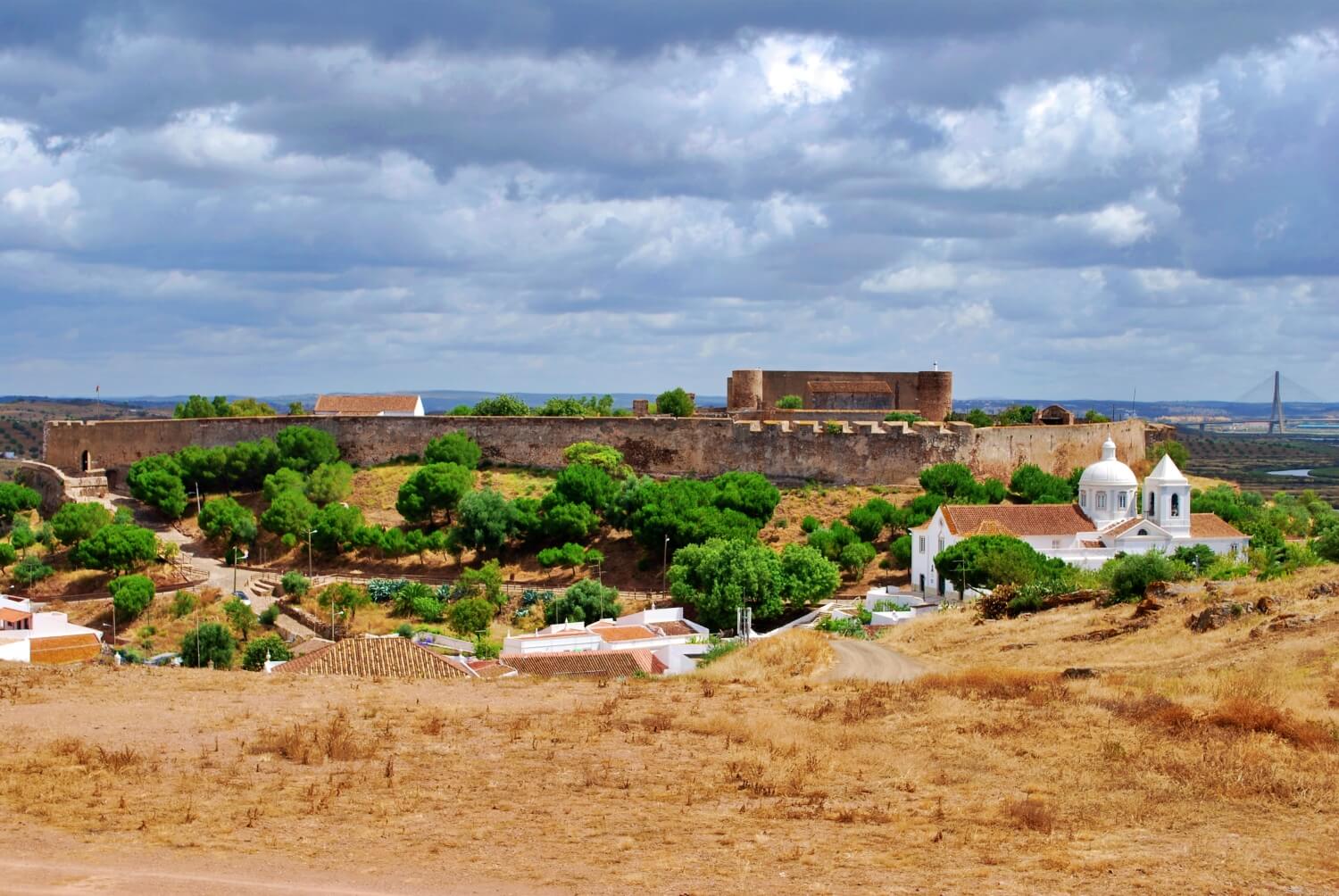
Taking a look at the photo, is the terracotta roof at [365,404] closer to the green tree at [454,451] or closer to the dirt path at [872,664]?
the green tree at [454,451]

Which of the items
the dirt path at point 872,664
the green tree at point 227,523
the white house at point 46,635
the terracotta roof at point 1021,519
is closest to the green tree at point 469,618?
the white house at point 46,635

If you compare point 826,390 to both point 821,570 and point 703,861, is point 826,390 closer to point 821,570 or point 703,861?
point 821,570

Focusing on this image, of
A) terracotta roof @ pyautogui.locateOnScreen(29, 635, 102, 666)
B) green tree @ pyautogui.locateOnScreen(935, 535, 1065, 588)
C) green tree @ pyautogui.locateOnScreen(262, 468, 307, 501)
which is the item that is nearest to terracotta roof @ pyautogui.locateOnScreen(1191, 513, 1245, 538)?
green tree @ pyautogui.locateOnScreen(935, 535, 1065, 588)

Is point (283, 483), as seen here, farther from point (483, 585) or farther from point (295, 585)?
point (483, 585)

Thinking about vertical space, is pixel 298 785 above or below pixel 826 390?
below

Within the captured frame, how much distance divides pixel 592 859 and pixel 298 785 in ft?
6.85

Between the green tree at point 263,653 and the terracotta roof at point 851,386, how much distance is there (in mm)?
20190

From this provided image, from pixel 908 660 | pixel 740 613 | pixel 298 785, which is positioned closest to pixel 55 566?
pixel 740 613

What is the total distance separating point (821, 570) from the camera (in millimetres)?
27281

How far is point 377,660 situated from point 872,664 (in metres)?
5.53

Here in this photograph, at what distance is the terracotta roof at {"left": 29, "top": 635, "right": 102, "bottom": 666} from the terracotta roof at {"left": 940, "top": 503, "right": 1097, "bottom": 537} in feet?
52.4

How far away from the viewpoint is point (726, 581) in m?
26.8

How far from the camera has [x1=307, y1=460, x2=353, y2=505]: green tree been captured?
3466cm

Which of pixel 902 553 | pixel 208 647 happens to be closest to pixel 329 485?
pixel 208 647
